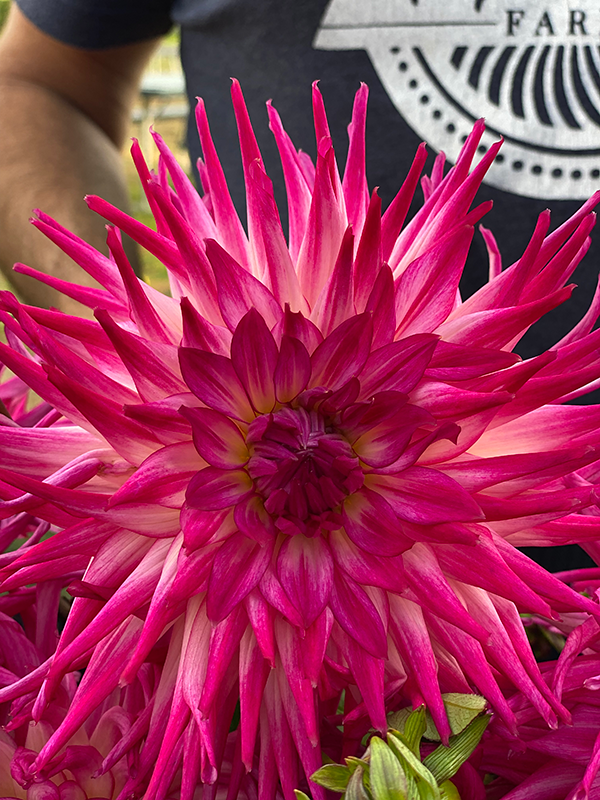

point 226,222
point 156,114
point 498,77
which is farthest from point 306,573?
point 156,114

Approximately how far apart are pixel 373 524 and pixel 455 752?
0.22ft

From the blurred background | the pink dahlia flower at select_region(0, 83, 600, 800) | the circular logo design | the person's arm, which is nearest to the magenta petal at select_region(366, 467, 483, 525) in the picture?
the pink dahlia flower at select_region(0, 83, 600, 800)

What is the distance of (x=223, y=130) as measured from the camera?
0.86 meters

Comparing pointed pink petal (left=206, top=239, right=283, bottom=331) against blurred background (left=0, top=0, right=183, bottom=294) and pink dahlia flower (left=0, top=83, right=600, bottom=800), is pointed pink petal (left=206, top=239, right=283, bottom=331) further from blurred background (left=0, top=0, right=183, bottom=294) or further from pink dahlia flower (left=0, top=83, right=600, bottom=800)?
blurred background (left=0, top=0, right=183, bottom=294)

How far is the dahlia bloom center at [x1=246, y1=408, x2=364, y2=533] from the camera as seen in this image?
229 mm

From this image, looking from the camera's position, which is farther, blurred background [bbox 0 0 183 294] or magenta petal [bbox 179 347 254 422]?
blurred background [bbox 0 0 183 294]

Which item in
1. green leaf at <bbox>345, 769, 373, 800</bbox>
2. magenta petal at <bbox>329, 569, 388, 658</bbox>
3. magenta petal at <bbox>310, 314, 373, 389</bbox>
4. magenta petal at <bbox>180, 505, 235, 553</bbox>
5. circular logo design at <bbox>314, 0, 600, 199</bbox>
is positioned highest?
circular logo design at <bbox>314, 0, 600, 199</bbox>

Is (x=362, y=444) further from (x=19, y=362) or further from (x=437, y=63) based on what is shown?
(x=437, y=63)

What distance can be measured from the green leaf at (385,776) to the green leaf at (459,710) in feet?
0.14

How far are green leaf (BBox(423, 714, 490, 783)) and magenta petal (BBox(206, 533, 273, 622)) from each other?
71mm

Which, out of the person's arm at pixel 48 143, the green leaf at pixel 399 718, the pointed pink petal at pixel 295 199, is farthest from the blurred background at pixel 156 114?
the green leaf at pixel 399 718

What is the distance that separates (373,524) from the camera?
0.75 ft

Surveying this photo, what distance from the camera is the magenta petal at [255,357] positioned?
21cm

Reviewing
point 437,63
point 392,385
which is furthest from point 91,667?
point 437,63
